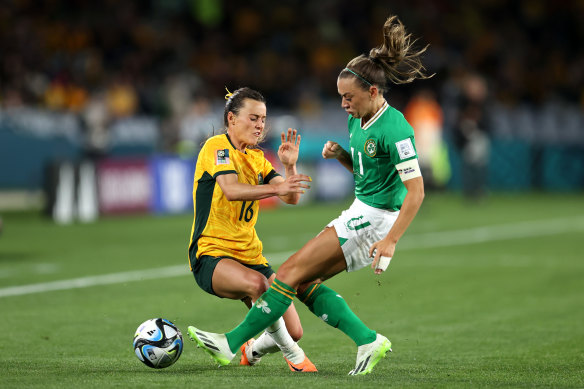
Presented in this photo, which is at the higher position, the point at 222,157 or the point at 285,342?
the point at 222,157

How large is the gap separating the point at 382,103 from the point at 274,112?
20.1m

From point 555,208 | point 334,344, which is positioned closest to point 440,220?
point 555,208

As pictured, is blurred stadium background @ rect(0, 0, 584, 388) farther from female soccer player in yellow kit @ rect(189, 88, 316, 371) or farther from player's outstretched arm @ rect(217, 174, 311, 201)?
player's outstretched arm @ rect(217, 174, 311, 201)

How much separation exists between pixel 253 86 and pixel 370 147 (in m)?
20.9

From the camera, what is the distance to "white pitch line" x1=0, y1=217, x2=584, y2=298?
10.1m

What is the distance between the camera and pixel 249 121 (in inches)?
244

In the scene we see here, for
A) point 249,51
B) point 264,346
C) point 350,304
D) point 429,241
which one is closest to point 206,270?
point 264,346

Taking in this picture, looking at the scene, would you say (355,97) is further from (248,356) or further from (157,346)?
(157,346)

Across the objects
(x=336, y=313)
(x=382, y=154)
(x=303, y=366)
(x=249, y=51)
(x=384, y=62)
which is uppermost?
(x=249, y=51)

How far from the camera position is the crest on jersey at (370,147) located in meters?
5.92

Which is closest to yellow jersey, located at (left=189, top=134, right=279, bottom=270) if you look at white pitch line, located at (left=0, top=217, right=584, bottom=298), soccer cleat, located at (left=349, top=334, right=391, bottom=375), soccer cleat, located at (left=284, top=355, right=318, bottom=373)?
soccer cleat, located at (left=284, top=355, right=318, bottom=373)

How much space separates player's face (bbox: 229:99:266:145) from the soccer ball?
1.30 meters

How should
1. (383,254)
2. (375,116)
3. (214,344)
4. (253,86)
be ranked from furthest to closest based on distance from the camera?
1. (253,86)
2. (375,116)
3. (214,344)
4. (383,254)

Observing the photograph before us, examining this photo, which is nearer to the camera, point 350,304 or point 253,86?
point 350,304
